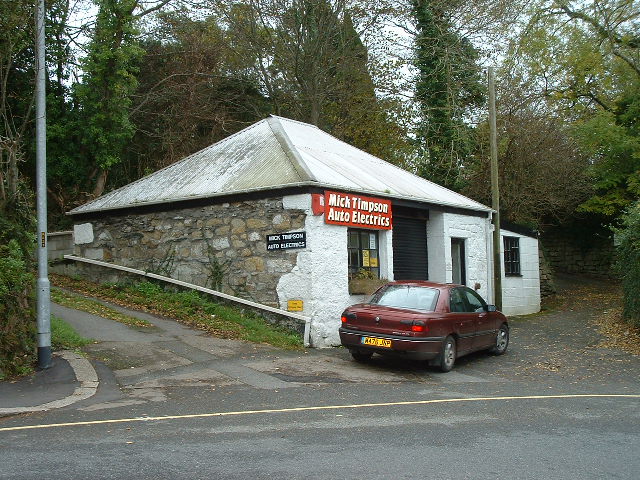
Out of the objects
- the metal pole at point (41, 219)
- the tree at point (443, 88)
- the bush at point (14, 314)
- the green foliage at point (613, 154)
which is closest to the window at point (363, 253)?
the metal pole at point (41, 219)

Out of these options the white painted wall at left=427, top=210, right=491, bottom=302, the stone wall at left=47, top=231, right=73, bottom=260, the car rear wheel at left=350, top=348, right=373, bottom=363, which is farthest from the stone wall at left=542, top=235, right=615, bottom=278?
the stone wall at left=47, top=231, right=73, bottom=260

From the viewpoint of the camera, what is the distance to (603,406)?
893cm

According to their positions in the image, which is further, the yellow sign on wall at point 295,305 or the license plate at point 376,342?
the yellow sign on wall at point 295,305

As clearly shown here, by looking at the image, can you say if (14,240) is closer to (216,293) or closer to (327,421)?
(216,293)

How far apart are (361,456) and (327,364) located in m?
5.95

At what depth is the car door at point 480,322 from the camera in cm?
1295

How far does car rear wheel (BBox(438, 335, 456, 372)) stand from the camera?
1166cm

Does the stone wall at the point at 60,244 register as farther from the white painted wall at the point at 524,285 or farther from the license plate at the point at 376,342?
the white painted wall at the point at 524,285

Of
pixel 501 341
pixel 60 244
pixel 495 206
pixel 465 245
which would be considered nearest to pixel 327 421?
pixel 501 341

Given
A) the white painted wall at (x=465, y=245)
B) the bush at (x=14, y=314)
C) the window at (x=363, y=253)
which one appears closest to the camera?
the bush at (x=14, y=314)

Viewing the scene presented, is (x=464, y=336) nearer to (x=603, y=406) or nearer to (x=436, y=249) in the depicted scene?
(x=603, y=406)

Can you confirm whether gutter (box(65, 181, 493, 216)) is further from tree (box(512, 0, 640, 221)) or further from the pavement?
tree (box(512, 0, 640, 221))

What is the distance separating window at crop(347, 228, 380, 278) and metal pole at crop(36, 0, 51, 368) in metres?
7.02

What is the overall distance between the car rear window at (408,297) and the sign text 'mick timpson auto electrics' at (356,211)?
2.34 meters
